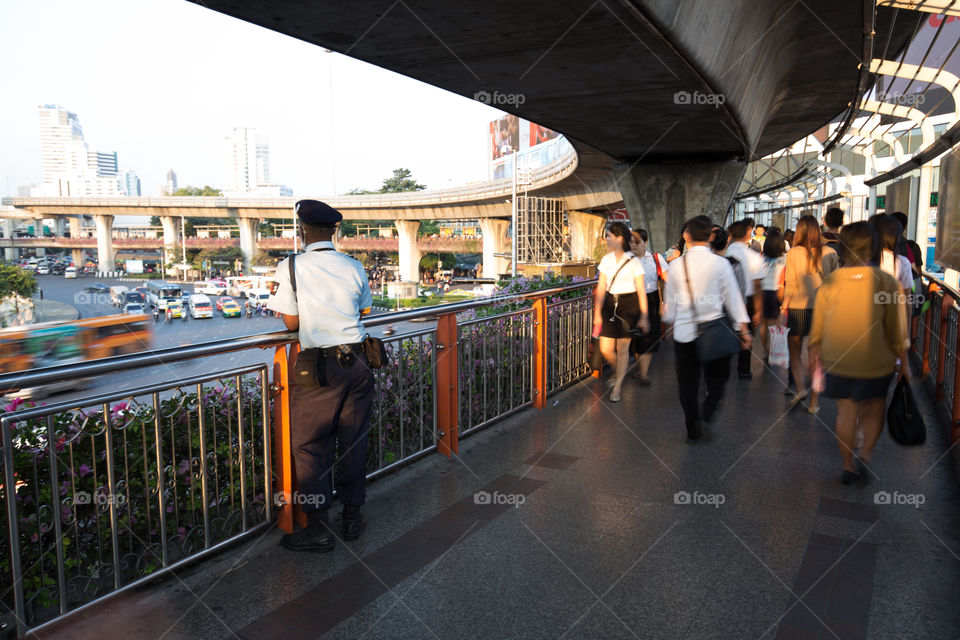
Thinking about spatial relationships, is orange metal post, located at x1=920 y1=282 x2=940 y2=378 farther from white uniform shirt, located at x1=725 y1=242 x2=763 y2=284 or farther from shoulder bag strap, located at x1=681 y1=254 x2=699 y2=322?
shoulder bag strap, located at x1=681 y1=254 x2=699 y2=322

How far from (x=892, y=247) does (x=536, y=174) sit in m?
36.2

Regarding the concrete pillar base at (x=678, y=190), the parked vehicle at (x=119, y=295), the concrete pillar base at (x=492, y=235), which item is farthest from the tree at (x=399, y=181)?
the concrete pillar base at (x=678, y=190)

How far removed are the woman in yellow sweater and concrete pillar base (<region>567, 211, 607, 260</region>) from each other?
162 feet

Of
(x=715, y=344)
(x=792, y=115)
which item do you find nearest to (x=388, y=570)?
(x=715, y=344)

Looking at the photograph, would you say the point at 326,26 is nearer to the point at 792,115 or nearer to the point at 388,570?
the point at 388,570

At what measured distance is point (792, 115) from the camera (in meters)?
15.3

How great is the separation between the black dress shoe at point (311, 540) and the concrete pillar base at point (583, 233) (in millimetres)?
50610

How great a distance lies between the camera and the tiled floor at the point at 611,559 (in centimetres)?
302

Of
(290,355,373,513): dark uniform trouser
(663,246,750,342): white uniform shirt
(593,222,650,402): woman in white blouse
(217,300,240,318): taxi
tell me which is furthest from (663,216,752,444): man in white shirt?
(217,300,240,318): taxi

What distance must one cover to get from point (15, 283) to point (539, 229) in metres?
43.1

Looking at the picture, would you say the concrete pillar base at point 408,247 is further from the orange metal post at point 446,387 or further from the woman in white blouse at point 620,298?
the orange metal post at point 446,387

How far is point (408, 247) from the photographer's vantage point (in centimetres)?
6912

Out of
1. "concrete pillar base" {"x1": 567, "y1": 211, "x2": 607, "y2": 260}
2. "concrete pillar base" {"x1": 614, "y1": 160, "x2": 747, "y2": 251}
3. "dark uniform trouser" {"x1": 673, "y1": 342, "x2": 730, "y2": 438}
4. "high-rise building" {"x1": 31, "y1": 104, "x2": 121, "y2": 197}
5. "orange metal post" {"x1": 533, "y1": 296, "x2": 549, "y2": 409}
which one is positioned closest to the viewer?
"dark uniform trouser" {"x1": 673, "y1": 342, "x2": 730, "y2": 438}

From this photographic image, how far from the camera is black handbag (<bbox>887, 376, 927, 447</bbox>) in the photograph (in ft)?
15.0
